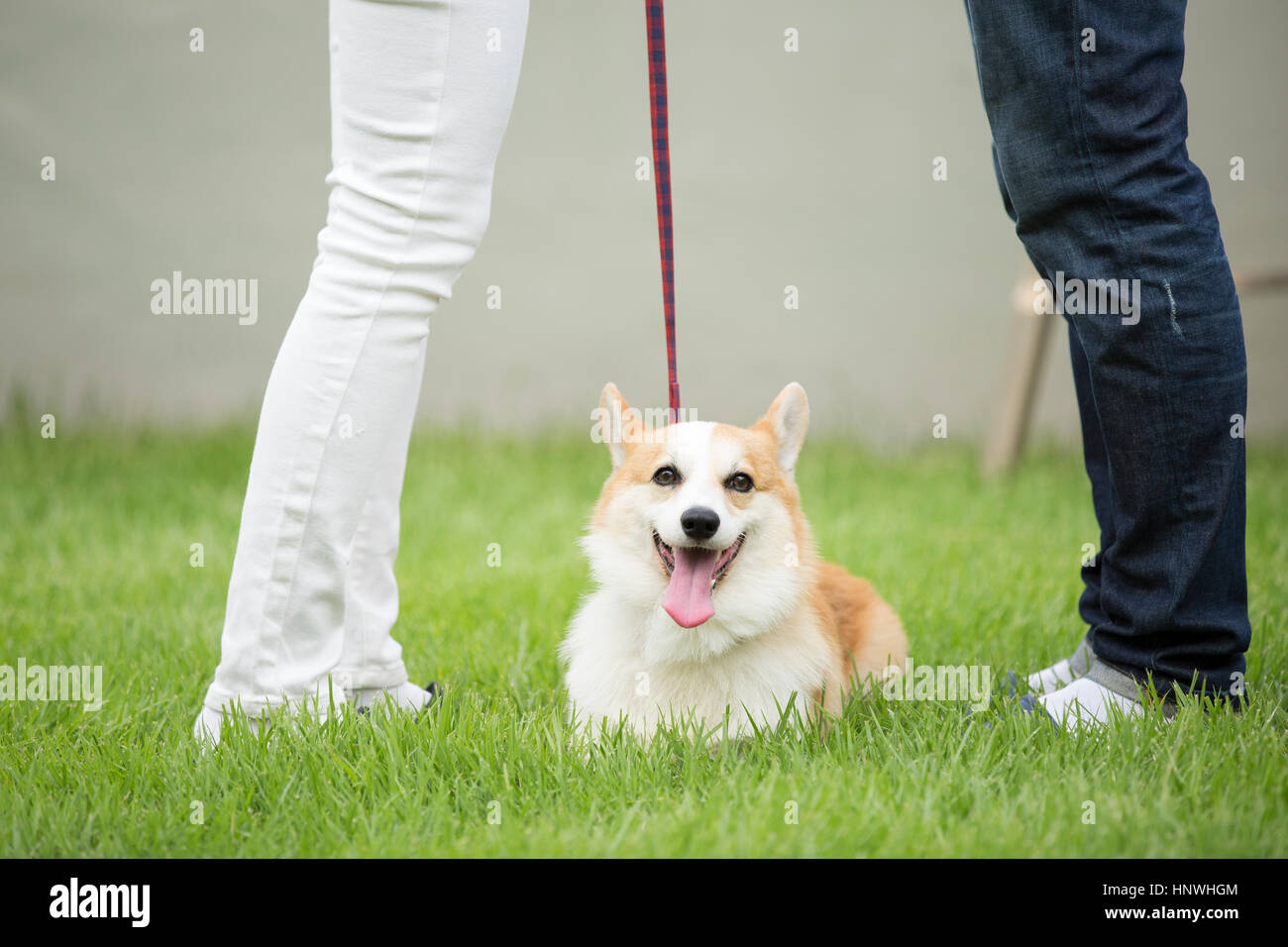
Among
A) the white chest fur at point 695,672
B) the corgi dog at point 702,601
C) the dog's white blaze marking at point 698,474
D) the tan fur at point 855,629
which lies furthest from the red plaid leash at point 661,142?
the tan fur at point 855,629

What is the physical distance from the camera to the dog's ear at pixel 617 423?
2.45m

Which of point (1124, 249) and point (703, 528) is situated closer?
point (1124, 249)

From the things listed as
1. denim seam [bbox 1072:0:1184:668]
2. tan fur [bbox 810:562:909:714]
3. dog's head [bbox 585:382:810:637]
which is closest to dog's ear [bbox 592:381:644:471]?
dog's head [bbox 585:382:810:637]

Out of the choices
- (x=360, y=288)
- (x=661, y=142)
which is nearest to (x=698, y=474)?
(x=661, y=142)

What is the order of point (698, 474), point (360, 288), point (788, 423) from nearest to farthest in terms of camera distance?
point (360, 288) → point (698, 474) → point (788, 423)

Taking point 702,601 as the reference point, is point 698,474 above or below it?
above

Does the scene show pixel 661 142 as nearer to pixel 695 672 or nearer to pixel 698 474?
pixel 698 474

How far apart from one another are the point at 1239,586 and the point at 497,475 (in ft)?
13.0

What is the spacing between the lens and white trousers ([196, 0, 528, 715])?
5.76 ft

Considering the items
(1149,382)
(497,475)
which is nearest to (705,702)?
(1149,382)

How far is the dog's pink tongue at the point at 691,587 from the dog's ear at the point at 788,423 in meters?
0.42

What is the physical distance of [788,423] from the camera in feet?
8.07

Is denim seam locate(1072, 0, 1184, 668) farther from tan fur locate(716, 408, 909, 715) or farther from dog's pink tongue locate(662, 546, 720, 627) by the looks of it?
dog's pink tongue locate(662, 546, 720, 627)

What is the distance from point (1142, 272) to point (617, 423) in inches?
46.6
